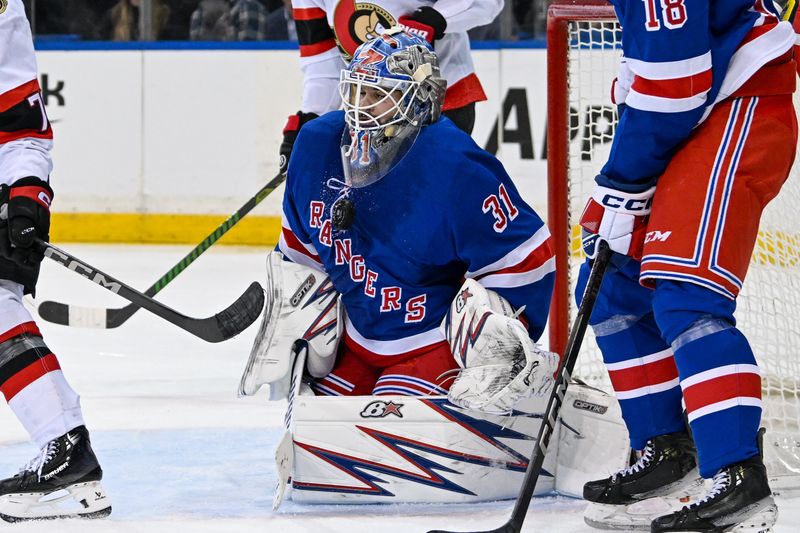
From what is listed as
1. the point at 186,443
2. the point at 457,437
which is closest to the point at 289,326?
the point at 457,437

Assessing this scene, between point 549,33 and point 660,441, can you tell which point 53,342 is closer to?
point 549,33

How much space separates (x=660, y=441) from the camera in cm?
223

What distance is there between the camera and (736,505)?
1.89 m

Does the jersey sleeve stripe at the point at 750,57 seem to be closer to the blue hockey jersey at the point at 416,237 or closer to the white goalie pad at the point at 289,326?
the blue hockey jersey at the point at 416,237

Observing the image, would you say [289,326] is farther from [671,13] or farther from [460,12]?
[460,12]

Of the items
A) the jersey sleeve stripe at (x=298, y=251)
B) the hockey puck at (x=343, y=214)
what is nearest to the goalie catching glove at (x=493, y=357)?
the hockey puck at (x=343, y=214)

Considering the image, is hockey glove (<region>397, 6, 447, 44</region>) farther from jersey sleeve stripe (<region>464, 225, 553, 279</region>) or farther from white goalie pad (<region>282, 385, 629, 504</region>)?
white goalie pad (<region>282, 385, 629, 504</region>)

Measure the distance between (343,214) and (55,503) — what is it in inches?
27.9

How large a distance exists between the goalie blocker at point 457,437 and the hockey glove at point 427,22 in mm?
1038

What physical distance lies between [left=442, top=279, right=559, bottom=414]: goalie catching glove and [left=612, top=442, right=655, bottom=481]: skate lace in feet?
0.62

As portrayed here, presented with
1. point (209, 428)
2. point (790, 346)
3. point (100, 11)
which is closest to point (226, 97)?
point (100, 11)

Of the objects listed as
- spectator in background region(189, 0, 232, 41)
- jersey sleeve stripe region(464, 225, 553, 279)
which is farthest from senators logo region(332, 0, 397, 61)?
spectator in background region(189, 0, 232, 41)

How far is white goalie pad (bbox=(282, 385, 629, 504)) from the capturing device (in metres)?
2.37

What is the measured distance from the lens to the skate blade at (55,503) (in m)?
2.30
